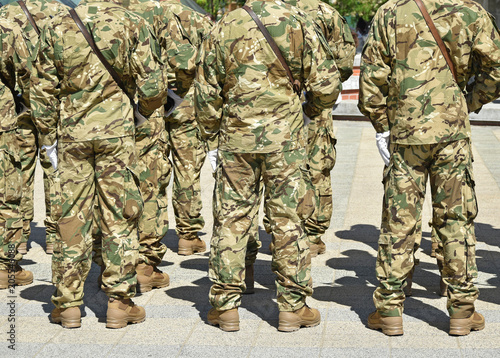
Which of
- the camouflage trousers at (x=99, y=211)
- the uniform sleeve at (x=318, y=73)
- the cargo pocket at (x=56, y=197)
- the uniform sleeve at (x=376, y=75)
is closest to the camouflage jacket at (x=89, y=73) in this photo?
the camouflage trousers at (x=99, y=211)

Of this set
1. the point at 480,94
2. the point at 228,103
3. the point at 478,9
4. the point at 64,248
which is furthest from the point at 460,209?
the point at 64,248

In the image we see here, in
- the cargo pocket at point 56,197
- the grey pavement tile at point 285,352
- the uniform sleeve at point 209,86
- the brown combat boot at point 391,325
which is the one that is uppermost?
the uniform sleeve at point 209,86

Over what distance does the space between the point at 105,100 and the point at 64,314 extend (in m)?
1.47

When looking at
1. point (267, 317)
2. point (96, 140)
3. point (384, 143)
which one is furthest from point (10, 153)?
point (384, 143)

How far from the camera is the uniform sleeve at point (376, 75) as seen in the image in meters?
5.07

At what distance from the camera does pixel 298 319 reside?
5.29 m

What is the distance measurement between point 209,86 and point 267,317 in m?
1.63

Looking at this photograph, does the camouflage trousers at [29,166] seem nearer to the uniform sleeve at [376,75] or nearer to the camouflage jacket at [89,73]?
the camouflage jacket at [89,73]

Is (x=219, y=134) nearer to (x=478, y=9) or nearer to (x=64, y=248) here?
(x=64, y=248)

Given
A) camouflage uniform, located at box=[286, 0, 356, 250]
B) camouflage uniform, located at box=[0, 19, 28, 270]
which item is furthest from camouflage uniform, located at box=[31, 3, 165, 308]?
camouflage uniform, located at box=[286, 0, 356, 250]

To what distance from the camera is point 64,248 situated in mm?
5418

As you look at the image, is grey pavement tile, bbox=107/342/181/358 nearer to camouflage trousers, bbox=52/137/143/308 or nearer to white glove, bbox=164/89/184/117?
camouflage trousers, bbox=52/137/143/308

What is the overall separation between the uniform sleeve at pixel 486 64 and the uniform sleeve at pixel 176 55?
238cm

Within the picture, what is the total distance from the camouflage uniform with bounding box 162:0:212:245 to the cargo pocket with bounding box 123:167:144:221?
1638 millimetres
